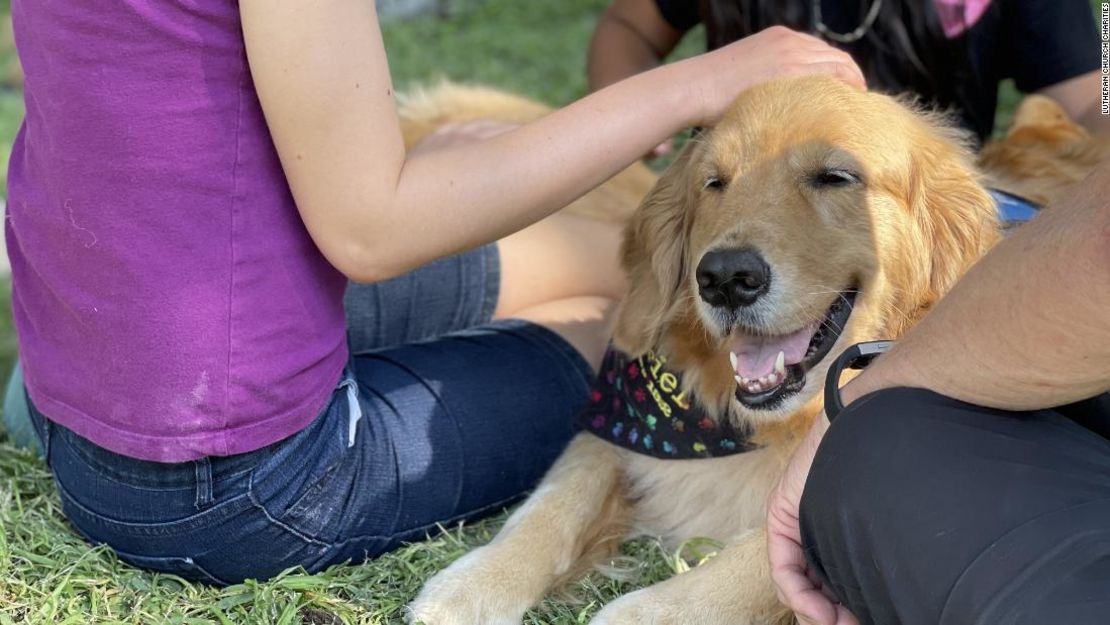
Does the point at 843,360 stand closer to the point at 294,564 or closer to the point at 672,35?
the point at 294,564

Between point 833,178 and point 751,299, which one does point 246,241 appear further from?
point 833,178

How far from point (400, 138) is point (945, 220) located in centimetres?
117

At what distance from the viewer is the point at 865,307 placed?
2.49 metres

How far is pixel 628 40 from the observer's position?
3.86 meters

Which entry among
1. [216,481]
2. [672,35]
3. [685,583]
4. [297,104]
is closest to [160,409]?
[216,481]

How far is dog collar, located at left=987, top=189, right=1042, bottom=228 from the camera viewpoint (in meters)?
2.69

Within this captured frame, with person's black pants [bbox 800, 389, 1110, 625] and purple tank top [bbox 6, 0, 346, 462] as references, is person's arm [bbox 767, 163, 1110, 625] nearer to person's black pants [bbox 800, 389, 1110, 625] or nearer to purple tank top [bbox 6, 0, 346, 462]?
person's black pants [bbox 800, 389, 1110, 625]

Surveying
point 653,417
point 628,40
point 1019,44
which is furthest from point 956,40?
point 653,417

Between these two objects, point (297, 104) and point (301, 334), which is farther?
point (301, 334)

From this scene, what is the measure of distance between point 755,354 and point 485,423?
672 millimetres

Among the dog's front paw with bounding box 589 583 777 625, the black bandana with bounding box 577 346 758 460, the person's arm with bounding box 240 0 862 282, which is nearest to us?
the person's arm with bounding box 240 0 862 282

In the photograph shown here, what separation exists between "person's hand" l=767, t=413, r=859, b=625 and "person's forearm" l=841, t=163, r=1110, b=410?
7.8 inches

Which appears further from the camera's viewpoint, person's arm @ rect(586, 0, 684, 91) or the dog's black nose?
person's arm @ rect(586, 0, 684, 91)

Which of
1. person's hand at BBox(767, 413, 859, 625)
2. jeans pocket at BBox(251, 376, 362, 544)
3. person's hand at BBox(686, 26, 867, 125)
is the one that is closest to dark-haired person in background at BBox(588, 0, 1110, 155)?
person's hand at BBox(686, 26, 867, 125)
